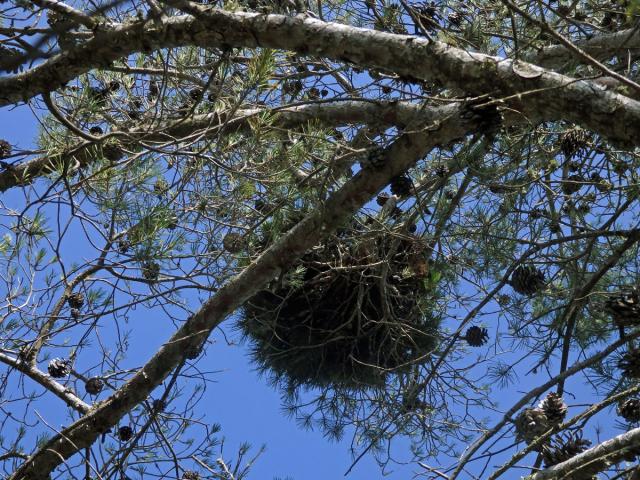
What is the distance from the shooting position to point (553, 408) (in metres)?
1.67

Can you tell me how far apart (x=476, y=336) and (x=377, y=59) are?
129 cm

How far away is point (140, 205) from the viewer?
82.3 inches

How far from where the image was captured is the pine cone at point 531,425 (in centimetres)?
159

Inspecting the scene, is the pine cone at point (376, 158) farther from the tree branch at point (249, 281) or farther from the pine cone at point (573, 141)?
the pine cone at point (573, 141)

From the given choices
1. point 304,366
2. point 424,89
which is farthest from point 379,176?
point 304,366

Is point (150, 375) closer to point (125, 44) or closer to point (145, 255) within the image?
point (145, 255)

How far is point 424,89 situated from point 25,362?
4.44ft

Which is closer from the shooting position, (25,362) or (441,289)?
(25,362)

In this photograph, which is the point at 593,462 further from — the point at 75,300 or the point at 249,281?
the point at 75,300

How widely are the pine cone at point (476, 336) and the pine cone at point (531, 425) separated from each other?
0.99 meters

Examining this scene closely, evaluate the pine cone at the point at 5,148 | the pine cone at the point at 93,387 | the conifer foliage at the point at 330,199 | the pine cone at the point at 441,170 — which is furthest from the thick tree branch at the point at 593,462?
the pine cone at the point at 5,148

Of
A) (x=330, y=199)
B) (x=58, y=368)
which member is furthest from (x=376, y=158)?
(x=58, y=368)

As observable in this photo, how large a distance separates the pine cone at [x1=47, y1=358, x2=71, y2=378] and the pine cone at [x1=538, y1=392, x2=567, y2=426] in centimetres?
141

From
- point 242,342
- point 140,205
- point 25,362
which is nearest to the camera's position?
point 140,205
